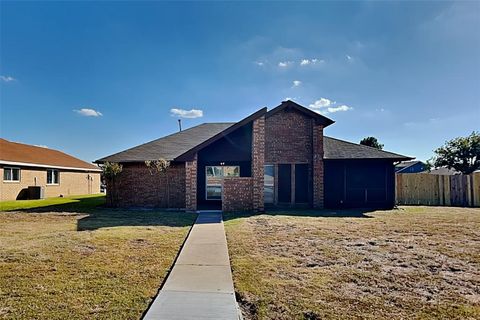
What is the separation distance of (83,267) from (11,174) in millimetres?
19419

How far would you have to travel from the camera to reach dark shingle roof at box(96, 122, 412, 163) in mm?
15016

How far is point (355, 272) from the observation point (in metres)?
5.02

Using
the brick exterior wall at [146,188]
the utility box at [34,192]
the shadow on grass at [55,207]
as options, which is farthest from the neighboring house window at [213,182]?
the utility box at [34,192]

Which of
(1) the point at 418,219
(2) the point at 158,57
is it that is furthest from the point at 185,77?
(1) the point at 418,219

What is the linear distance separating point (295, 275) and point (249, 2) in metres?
10.8

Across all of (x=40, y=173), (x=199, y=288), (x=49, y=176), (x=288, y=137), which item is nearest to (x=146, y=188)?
(x=288, y=137)

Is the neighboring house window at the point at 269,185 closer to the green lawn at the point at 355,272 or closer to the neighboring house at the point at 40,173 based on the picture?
the green lawn at the point at 355,272

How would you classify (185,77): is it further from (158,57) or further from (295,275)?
(295,275)

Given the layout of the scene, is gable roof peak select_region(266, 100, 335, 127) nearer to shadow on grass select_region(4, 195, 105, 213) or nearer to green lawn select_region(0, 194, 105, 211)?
shadow on grass select_region(4, 195, 105, 213)

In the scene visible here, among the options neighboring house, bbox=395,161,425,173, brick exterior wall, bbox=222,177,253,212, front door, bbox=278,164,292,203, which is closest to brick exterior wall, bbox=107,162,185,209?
brick exterior wall, bbox=222,177,253,212

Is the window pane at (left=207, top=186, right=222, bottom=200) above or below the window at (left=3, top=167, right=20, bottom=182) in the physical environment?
below

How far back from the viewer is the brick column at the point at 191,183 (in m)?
13.0

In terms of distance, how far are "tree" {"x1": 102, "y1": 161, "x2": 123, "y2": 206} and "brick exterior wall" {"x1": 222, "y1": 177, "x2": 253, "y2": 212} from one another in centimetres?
579

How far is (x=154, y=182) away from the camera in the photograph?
48.7ft
